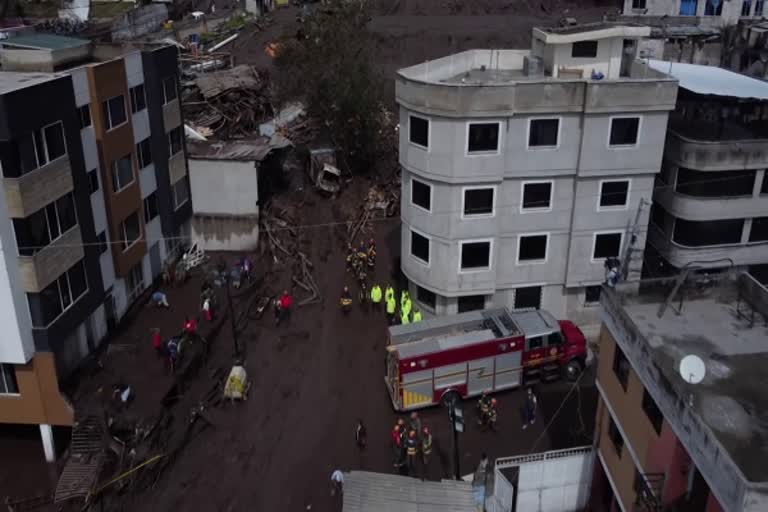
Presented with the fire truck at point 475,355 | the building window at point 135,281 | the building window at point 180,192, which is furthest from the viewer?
the building window at point 180,192

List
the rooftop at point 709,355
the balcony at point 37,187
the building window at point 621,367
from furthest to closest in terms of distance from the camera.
Result: the balcony at point 37,187 → the building window at point 621,367 → the rooftop at point 709,355

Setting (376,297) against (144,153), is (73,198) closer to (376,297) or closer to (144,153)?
(144,153)

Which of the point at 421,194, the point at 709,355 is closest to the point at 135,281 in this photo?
the point at 421,194

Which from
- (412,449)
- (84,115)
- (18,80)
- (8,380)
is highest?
(18,80)

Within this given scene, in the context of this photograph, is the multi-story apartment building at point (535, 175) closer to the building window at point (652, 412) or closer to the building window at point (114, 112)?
the building window at point (652, 412)

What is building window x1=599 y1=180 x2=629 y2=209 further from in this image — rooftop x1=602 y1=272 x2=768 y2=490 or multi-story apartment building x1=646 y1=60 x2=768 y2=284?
rooftop x1=602 y1=272 x2=768 y2=490

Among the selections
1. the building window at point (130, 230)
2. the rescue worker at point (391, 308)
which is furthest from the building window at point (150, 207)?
the rescue worker at point (391, 308)

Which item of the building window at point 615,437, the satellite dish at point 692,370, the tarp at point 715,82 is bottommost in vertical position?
the building window at point 615,437

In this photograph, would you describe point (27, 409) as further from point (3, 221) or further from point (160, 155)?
point (160, 155)
